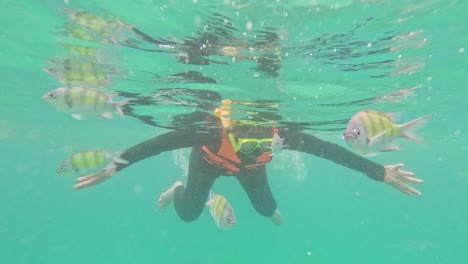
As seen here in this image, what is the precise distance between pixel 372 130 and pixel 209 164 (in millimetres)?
8020

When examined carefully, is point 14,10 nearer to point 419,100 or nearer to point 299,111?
point 299,111

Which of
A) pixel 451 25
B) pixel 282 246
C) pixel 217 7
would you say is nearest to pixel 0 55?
pixel 217 7

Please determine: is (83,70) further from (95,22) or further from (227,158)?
(227,158)

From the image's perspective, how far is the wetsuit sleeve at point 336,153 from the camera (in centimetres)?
935

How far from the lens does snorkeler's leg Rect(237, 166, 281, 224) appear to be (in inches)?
480

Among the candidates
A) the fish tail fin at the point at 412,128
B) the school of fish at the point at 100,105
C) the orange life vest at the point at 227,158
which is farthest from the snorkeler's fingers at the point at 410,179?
the fish tail fin at the point at 412,128

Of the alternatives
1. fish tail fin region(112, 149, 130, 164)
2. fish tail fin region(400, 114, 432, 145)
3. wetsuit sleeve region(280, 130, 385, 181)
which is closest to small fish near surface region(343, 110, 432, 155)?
fish tail fin region(400, 114, 432, 145)

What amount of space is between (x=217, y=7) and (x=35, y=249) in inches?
3324

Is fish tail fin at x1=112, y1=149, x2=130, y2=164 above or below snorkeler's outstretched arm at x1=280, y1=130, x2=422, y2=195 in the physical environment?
below

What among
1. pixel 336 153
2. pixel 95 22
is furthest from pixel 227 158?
pixel 95 22

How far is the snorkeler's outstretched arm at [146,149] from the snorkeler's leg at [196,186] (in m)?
1.03

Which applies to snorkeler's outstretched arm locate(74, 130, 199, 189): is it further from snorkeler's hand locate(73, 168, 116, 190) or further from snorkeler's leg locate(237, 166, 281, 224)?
snorkeler's leg locate(237, 166, 281, 224)

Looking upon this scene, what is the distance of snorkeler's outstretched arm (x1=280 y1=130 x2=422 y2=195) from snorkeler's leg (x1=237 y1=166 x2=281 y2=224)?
1522 mm

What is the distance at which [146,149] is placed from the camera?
9508 millimetres
